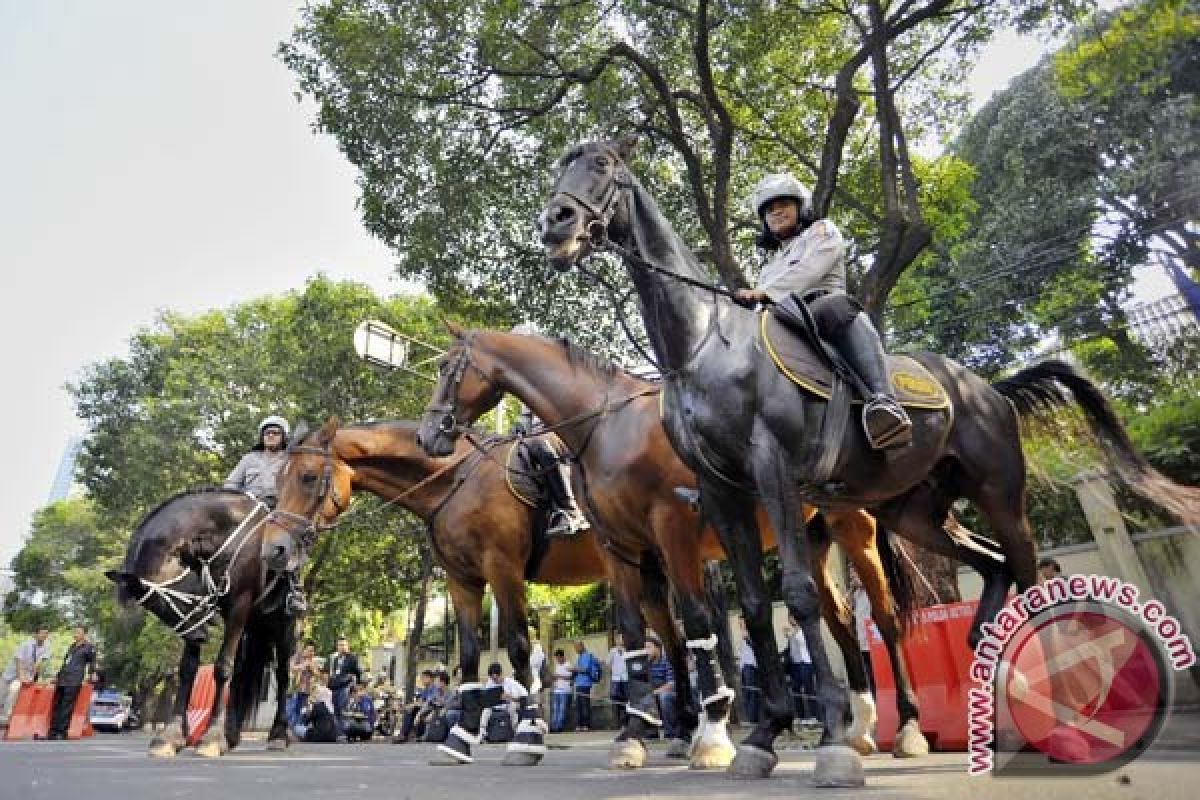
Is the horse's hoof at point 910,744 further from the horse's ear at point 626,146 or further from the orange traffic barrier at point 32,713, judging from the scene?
the orange traffic barrier at point 32,713

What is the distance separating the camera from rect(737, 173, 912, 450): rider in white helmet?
14.3ft

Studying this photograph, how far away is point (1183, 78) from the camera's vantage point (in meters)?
3.80

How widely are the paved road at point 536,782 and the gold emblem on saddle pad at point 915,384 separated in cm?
204

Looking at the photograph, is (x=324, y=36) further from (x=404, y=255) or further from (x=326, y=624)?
(x=326, y=624)

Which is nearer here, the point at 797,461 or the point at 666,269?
the point at 797,461

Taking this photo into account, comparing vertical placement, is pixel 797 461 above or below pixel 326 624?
below

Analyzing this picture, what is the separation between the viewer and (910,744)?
5418 millimetres

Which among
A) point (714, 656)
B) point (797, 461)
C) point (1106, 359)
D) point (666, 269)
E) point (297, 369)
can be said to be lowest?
point (714, 656)

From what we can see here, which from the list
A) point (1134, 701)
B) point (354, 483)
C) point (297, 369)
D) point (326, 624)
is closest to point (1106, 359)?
point (1134, 701)

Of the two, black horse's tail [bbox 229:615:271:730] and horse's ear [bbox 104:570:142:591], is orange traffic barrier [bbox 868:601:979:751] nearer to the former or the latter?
black horse's tail [bbox 229:615:271:730]

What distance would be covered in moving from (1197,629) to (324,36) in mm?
14529

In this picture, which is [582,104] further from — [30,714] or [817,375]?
[30,714]

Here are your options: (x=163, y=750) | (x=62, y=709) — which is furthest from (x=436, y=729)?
(x=163, y=750)

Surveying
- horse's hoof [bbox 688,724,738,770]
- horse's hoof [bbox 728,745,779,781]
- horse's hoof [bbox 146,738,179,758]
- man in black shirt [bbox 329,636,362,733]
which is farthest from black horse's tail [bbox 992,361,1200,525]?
man in black shirt [bbox 329,636,362,733]
